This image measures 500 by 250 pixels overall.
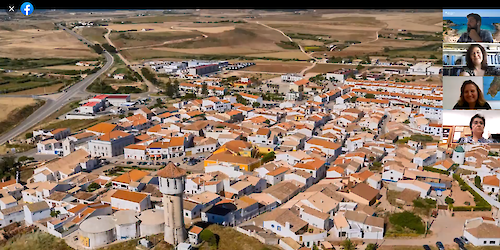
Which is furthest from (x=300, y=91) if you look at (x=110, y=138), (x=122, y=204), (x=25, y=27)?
(x=25, y=27)

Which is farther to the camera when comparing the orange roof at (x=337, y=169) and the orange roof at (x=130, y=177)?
the orange roof at (x=337, y=169)

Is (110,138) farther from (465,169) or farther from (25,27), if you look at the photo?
(25,27)

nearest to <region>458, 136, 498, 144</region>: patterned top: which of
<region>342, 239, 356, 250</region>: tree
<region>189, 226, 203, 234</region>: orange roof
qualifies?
<region>342, 239, 356, 250</region>: tree

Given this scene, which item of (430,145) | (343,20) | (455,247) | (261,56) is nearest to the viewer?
(455,247)

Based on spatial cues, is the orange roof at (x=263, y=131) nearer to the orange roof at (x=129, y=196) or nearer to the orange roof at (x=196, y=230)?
the orange roof at (x=129, y=196)

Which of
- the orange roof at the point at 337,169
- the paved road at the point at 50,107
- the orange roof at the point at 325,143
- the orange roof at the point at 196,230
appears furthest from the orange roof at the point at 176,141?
the paved road at the point at 50,107

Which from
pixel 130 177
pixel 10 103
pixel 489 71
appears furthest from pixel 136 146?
pixel 10 103
